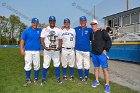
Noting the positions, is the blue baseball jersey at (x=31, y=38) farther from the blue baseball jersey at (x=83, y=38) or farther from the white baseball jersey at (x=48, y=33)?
the blue baseball jersey at (x=83, y=38)

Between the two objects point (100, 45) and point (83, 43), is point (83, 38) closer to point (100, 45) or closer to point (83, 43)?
point (83, 43)

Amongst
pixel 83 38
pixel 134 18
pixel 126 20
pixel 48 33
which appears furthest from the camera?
pixel 126 20

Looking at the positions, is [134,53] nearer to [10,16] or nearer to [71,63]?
[71,63]

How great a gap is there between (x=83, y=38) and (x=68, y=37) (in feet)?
1.65

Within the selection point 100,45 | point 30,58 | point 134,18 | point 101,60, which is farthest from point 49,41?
point 134,18

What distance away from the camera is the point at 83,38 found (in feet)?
30.6

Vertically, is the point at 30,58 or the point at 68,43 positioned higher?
the point at 68,43

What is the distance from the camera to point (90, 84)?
910 centimetres

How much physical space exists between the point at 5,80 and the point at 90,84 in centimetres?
303

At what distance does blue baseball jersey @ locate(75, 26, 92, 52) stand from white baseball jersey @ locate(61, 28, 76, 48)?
0.17m

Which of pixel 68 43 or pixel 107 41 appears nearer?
pixel 107 41

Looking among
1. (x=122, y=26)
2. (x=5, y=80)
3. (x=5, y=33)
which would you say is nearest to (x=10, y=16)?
(x=5, y=33)

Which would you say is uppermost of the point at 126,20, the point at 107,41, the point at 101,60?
the point at 126,20

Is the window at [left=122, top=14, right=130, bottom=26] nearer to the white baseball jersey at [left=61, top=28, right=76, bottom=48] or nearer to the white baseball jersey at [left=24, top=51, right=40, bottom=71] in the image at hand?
the white baseball jersey at [left=61, top=28, right=76, bottom=48]
